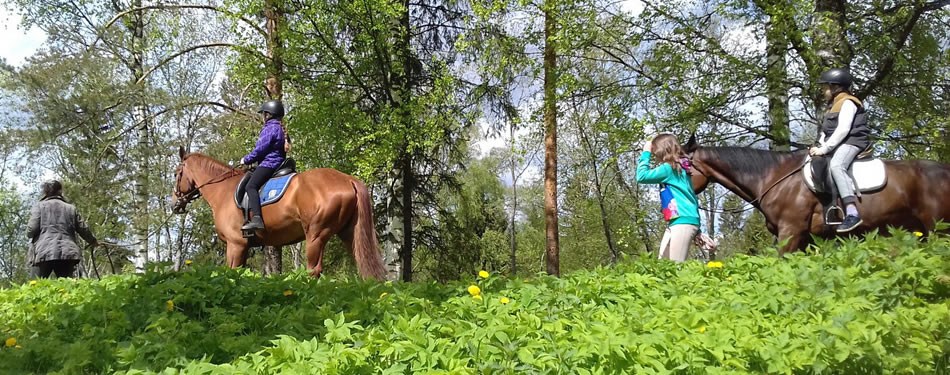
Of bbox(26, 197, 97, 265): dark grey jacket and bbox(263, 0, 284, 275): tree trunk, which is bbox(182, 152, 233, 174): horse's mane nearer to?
bbox(26, 197, 97, 265): dark grey jacket

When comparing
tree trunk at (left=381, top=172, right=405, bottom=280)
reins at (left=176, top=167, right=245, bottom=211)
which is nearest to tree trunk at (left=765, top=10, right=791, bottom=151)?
reins at (left=176, top=167, right=245, bottom=211)

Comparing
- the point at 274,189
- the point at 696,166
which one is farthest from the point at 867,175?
the point at 274,189

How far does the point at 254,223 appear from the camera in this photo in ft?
27.4

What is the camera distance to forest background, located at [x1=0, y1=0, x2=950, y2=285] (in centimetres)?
1140

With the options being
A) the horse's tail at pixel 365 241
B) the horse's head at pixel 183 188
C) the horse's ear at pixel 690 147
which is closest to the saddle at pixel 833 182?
the horse's ear at pixel 690 147

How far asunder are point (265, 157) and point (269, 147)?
174 mm

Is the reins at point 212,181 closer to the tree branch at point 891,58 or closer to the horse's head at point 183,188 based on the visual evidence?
the horse's head at point 183,188

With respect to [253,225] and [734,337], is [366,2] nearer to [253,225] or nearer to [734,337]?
[253,225]

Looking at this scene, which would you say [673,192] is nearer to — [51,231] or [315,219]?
[315,219]

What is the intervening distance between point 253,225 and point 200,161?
1823mm

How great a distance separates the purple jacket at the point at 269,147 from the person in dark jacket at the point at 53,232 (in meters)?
2.81

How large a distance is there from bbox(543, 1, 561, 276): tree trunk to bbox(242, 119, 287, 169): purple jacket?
263 inches

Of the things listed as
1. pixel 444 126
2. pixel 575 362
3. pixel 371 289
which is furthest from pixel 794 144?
pixel 575 362

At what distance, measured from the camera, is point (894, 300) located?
3.24m
